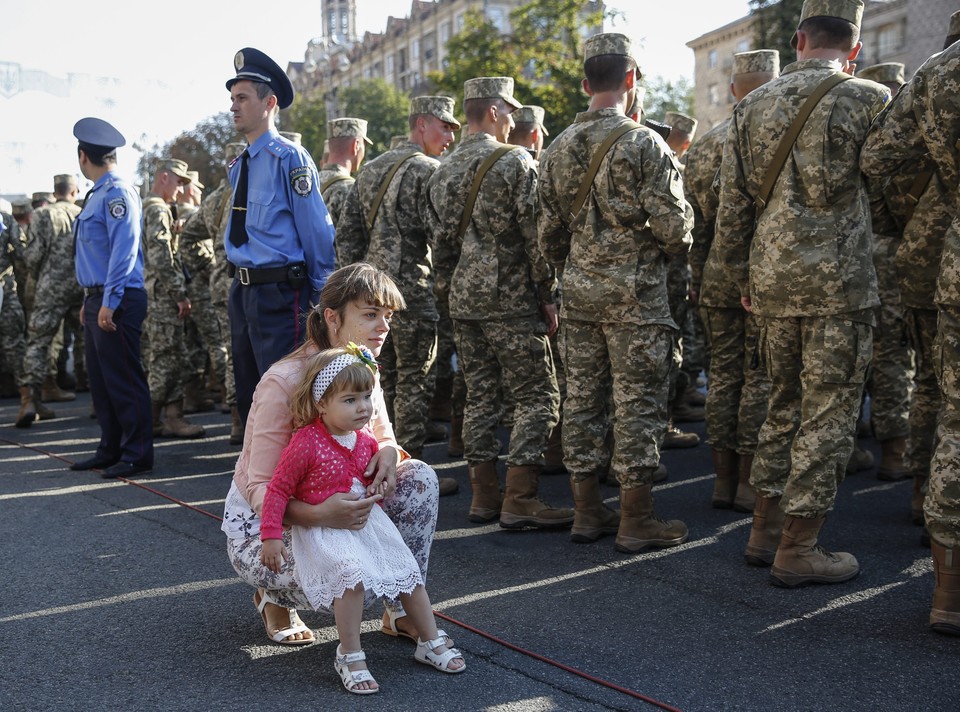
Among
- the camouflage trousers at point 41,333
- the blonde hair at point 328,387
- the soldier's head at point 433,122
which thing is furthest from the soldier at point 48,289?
the blonde hair at point 328,387

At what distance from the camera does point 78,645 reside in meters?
3.87

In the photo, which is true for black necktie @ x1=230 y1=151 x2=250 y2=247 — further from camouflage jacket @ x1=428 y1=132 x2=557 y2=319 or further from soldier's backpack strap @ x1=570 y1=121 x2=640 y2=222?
soldier's backpack strap @ x1=570 y1=121 x2=640 y2=222

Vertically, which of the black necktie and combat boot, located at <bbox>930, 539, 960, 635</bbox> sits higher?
the black necktie

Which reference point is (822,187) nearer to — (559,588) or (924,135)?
(924,135)

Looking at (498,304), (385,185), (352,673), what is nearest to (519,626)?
(352,673)

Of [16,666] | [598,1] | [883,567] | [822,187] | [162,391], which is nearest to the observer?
[16,666]

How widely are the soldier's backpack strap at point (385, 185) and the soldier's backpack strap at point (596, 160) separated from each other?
1.81 metres

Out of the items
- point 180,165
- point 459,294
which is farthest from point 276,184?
point 180,165

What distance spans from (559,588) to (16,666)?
2.14m

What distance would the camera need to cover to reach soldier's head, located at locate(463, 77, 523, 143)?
5.79 metres

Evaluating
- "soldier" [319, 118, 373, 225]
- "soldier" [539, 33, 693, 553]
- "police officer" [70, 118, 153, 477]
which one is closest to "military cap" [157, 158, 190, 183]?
"soldier" [319, 118, 373, 225]

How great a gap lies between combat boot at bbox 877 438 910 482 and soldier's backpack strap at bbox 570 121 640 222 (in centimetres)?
258

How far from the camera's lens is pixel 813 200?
4.31 meters

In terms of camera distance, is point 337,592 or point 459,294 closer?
point 337,592
